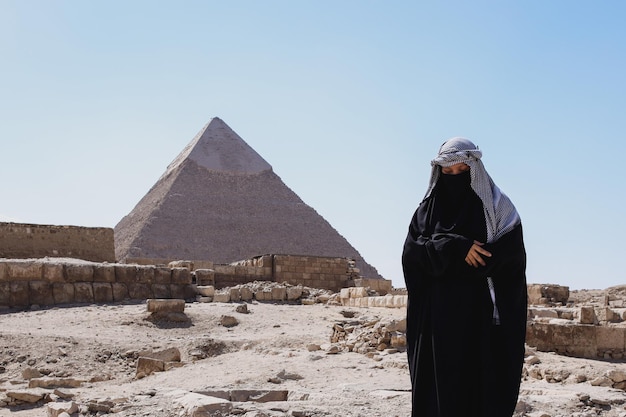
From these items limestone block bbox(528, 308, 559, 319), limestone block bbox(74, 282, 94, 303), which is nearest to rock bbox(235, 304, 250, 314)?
limestone block bbox(74, 282, 94, 303)

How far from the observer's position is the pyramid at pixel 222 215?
85.6 metres

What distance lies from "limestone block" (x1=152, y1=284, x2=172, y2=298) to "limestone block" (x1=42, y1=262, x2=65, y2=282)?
174cm

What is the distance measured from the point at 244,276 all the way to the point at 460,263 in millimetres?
16444

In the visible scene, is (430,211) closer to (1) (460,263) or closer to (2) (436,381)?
(1) (460,263)

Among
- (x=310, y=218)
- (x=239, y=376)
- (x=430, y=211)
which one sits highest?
(x=310, y=218)

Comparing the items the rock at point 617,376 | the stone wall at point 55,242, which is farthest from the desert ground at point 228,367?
the stone wall at point 55,242

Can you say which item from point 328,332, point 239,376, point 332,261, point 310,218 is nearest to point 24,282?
point 328,332

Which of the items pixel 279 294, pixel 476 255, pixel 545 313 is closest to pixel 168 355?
pixel 545 313

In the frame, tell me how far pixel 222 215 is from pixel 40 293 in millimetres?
81509

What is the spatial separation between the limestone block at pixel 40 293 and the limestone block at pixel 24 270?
0.39ft

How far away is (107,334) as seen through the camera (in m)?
10.7

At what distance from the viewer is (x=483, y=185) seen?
3.41 meters

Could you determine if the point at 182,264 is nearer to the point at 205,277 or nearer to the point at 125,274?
the point at 205,277

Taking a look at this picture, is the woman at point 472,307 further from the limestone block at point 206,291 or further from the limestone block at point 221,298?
the limestone block at point 206,291
